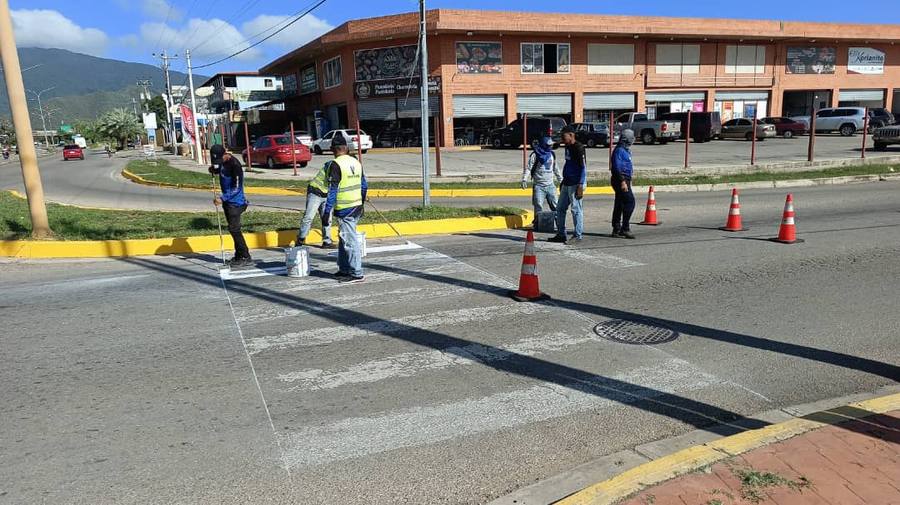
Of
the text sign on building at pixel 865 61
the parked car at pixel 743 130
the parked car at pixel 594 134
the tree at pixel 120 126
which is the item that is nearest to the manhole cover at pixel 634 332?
the parked car at pixel 594 134

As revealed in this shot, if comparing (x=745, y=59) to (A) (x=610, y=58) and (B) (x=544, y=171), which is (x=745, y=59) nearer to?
(A) (x=610, y=58)

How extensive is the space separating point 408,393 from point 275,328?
2008mm

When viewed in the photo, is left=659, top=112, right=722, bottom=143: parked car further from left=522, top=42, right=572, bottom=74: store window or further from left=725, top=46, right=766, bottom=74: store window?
left=725, top=46, right=766, bottom=74: store window

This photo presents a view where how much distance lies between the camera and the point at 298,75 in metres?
51.7

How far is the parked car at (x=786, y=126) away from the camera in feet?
127

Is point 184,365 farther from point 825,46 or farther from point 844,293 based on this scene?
point 825,46

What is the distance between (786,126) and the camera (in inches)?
1533

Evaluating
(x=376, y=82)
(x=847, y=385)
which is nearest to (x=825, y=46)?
(x=376, y=82)

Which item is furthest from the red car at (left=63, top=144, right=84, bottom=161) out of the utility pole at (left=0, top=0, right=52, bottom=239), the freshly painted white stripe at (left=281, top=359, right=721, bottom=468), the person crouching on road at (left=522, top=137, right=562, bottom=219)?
the freshly painted white stripe at (left=281, top=359, right=721, bottom=468)

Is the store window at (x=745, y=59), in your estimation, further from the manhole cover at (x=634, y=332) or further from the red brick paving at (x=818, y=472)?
the red brick paving at (x=818, y=472)

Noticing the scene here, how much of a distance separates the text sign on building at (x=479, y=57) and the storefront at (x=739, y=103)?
57.3 feet

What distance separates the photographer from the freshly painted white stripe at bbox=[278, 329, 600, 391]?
4637mm

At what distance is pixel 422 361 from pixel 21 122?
340 inches

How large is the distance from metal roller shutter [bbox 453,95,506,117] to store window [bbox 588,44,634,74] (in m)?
6.77
